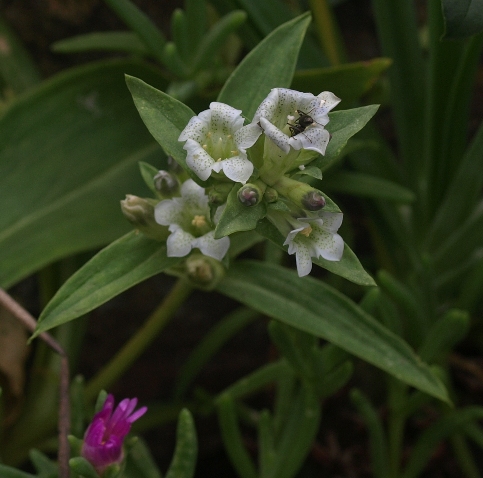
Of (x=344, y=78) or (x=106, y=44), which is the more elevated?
(x=106, y=44)

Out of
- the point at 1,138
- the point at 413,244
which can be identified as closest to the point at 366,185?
the point at 413,244

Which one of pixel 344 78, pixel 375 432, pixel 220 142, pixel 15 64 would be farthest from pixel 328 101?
pixel 15 64

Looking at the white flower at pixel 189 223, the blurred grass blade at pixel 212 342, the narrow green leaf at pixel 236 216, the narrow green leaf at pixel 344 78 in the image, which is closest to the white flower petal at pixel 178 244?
the white flower at pixel 189 223

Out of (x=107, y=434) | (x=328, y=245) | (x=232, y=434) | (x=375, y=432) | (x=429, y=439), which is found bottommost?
(x=429, y=439)

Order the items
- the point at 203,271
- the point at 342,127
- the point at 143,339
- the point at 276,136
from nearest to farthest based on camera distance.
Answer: the point at 276,136 < the point at 342,127 < the point at 203,271 < the point at 143,339

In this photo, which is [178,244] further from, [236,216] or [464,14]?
[464,14]

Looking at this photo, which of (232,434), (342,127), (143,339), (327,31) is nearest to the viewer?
(342,127)
